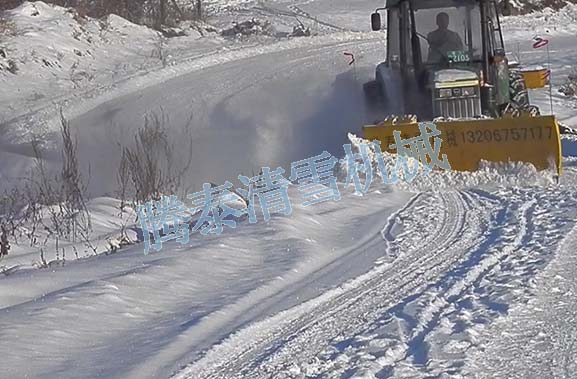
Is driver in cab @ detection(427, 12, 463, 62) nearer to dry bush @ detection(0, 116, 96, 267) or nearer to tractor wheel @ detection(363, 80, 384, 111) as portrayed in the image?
tractor wheel @ detection(363, 80, 384, 111)

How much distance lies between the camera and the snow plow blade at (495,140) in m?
10.2

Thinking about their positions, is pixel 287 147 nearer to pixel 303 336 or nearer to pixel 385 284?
pixel 385 284

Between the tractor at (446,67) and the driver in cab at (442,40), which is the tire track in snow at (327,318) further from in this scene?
the driver in cab at (442,40)

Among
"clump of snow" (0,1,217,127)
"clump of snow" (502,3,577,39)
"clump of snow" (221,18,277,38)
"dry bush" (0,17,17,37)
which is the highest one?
"dry bush" (0,17,17,37)

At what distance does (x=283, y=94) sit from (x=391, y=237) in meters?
9.30

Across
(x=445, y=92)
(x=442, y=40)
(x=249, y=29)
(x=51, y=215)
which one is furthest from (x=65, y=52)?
(x=51, y=215)

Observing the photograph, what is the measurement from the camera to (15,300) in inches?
235

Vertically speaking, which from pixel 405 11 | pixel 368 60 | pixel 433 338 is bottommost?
pixel 368 60

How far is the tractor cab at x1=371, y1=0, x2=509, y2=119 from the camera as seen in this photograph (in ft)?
37.7

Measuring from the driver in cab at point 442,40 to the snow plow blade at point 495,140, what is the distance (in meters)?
1.63

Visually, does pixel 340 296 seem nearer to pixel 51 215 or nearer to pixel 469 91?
pixel 51 215

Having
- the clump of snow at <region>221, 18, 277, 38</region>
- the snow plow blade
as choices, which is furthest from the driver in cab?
the clump of snow at <region>221, 18, 277, 38</region>

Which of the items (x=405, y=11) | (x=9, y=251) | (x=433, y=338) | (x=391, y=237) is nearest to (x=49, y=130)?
(x=405, y=11)

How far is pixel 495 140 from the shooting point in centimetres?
1030
